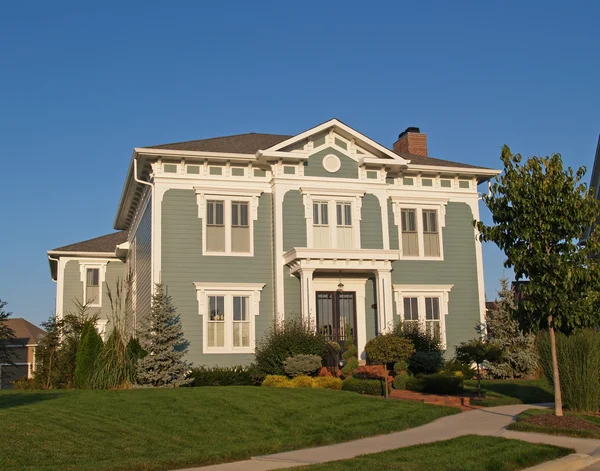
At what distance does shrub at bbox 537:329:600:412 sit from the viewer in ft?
50.9

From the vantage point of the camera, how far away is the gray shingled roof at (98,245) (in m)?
36.4

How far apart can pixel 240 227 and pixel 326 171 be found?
148 inches

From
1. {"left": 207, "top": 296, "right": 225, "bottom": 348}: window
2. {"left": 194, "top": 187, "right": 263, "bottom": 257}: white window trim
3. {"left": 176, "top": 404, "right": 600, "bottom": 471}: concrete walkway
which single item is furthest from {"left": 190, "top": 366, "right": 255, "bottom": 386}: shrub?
{"left": 176, "top": 404, "right": 600, "bottom": 471}: concrete walkway

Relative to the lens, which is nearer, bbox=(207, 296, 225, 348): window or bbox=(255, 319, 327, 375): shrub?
bbox=(255, 319, 327, 375): shrub

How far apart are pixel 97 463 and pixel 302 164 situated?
1743 cm

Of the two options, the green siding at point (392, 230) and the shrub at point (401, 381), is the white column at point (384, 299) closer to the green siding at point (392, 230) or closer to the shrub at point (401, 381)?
the green siding at point (392, 230)

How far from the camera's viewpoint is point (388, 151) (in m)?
26.8

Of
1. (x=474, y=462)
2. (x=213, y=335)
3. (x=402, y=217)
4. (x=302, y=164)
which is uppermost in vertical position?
(x=302, y=164)

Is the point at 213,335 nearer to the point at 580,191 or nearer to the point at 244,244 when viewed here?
the point at 244,244

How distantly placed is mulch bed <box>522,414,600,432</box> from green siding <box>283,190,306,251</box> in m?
13.0

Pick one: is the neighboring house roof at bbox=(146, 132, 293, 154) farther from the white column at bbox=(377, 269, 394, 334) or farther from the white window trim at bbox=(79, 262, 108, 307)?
the white window trim at bbox=(79, 262, 108, 307)

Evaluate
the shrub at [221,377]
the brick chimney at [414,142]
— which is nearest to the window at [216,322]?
the shrub at [221,377]

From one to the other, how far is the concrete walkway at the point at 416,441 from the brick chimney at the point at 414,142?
1752 centimetres

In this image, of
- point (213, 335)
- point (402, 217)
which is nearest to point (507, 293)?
point (402, 217)
